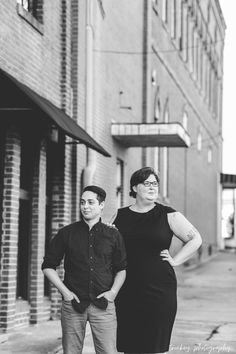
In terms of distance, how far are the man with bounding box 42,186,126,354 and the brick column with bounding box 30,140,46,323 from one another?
6.42 m

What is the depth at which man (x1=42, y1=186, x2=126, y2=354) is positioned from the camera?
5848 mm

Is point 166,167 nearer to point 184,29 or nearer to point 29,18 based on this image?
point 184,29

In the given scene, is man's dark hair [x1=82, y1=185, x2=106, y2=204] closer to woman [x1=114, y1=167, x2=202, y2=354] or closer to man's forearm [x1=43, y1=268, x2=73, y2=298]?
woman [x1=114, y1=167, x2=202, y2=354]

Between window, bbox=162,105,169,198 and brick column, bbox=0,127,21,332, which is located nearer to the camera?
brick column, bbox=0,127,21,332

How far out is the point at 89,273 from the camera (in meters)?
5.84

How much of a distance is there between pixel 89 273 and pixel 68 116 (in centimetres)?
749

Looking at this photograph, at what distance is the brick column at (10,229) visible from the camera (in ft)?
36.3

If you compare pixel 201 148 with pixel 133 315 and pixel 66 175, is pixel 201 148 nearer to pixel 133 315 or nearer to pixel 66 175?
pixel 66 175

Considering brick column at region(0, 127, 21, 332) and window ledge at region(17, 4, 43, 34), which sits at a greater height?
window ledge at region(17, 4, 43, 34)

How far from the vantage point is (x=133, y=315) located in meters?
5.97

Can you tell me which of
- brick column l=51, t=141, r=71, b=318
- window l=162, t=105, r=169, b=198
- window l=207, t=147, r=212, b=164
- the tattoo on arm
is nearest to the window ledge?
brick column l=51, t=141, r=71, b=318

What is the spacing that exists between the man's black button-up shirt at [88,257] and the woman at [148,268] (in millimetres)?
127

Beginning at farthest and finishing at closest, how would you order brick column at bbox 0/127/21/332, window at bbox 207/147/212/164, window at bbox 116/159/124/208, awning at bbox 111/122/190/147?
window at bbox 207/147/212/164, window at bbox 116/159/124/208, awning at bbox 111/122/190/147, brick column at bbox 0/127/21/332

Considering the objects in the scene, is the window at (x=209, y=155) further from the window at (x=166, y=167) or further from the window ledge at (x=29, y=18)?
the window ledge at (x=29, y=18)
